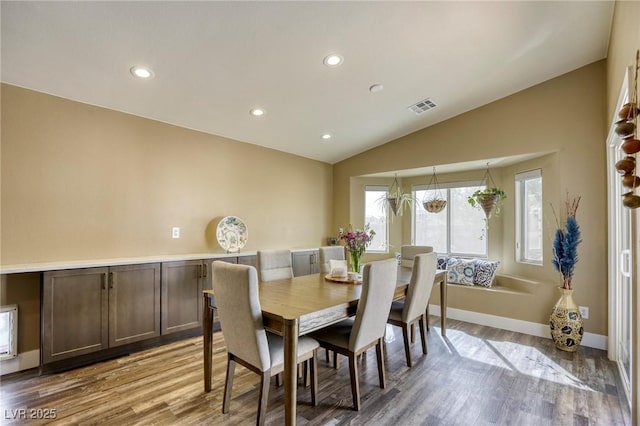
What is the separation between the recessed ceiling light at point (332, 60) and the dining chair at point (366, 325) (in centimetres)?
183

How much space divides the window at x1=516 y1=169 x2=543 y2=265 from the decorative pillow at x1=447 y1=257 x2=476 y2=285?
0.63 meters

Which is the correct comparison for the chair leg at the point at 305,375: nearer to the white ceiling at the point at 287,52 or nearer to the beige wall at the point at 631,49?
the beige wall at the point at 631,49

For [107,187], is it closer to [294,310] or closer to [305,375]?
[294,310]

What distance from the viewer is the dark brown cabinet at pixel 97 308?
265 cm

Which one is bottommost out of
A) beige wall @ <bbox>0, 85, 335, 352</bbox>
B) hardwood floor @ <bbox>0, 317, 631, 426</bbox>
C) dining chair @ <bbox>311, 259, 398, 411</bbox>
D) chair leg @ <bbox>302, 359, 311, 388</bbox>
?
hardwood floor @ <bbox>0, 317, 631, 426</bbox>

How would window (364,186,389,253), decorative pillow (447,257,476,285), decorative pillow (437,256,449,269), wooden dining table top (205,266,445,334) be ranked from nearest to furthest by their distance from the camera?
1. wooden dining table top (205,266,445,334)
2. decorative pillow (447,257,476,285)
3. decorative pillow (437,256,449,269)
4. window (364,186,389,253)

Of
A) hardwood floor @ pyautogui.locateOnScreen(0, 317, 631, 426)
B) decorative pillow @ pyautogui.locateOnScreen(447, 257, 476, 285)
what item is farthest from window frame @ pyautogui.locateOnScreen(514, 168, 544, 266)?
hardwood floor @ pyautogui.locateOnScreen(0, 317, 631, 426)

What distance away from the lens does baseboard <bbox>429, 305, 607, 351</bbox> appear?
10.8 feet

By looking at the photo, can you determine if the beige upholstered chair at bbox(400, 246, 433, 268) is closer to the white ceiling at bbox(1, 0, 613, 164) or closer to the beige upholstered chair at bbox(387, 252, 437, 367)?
the beige upholstered chair at bbox(387, 252, 437, 367)

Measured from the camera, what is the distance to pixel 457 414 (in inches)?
84.9

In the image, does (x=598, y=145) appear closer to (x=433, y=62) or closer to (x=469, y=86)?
(x=469, y=86)

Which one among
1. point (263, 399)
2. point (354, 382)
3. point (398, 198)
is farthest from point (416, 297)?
point (398, 198)

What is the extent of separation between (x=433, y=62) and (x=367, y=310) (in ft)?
7.89

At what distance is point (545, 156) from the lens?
3.88 meters
